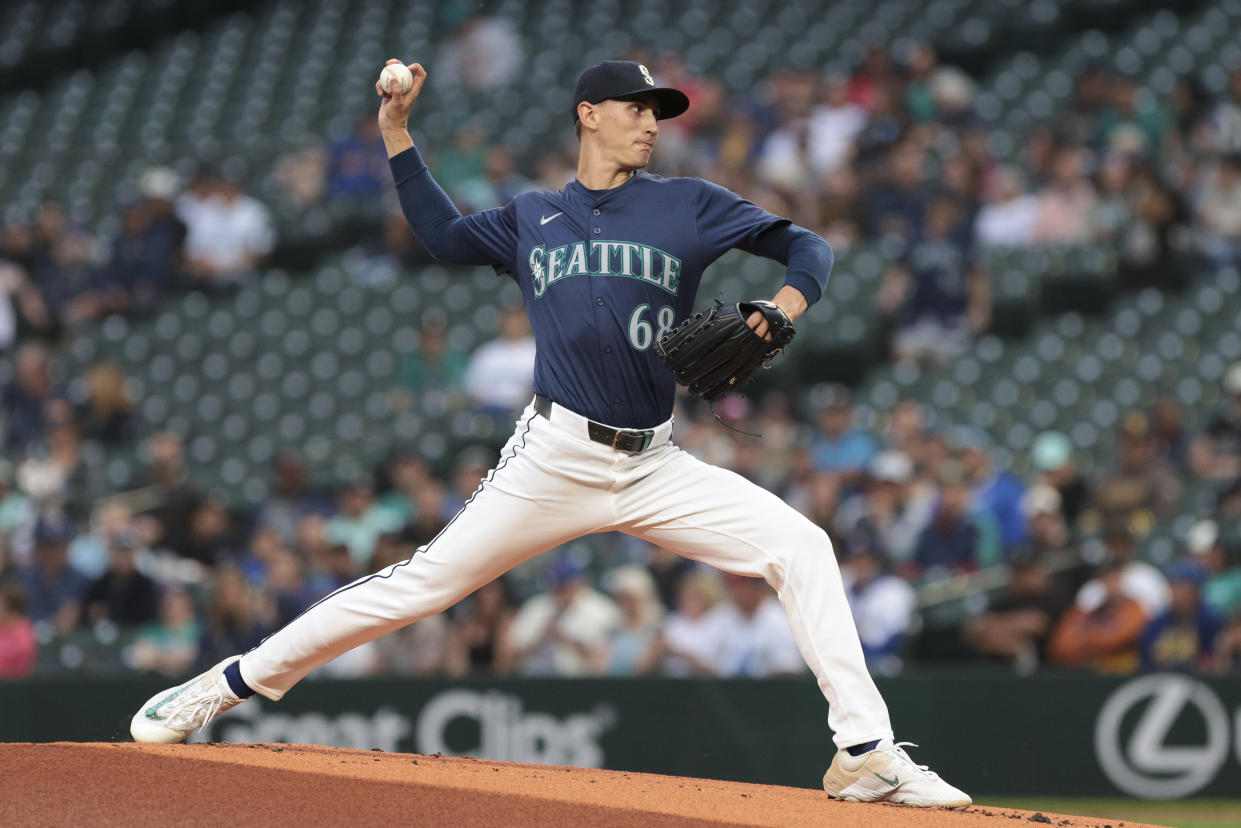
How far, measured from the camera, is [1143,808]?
8.02 metres

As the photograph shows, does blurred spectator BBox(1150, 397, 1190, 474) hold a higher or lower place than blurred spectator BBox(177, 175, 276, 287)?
lower

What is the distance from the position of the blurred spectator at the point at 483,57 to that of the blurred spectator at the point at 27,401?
4977mm

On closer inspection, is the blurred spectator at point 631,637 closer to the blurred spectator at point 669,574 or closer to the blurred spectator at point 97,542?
the blurred spectator at point 669,574

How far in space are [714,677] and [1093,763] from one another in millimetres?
1912

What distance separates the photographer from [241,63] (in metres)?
16.8

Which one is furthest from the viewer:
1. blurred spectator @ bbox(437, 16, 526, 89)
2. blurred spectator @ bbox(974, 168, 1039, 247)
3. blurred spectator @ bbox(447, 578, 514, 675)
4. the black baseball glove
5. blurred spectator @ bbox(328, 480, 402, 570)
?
blurred spectator @ bbox(437, 16, 526, 89)

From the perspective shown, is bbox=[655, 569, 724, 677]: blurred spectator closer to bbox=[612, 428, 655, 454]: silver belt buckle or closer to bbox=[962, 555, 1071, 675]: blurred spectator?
bbox=[962, 555, 1071, 675]: blurred spectator

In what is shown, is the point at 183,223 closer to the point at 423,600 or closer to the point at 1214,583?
the point at 1214,583

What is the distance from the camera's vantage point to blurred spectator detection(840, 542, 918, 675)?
8.62 meters

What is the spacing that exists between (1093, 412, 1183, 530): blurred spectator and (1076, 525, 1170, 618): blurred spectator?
781mm

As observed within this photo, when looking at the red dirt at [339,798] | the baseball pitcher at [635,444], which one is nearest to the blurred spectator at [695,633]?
the red dirt at [339,798]

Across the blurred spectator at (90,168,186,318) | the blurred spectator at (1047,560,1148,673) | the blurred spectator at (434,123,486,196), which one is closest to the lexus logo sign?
the blurred spectator at (1047,560,1148,673)

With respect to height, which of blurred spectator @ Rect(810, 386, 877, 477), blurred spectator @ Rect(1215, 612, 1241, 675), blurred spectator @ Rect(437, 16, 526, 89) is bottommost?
blurred spectator @ Rect(1215, 612, 1241, 675)

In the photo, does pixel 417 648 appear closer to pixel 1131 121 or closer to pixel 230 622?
pixel 230 622
